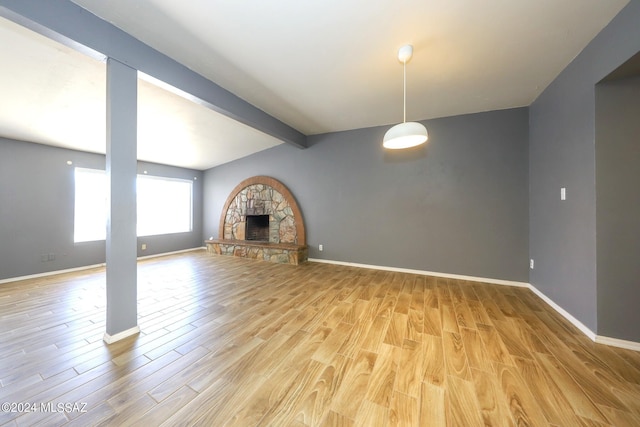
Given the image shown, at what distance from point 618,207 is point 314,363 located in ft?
9.44

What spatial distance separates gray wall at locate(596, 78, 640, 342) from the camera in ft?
5.88

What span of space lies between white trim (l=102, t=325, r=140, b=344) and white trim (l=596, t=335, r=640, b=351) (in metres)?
4.16

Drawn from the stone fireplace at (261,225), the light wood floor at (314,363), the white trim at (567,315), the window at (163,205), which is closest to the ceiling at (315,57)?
the window at (163,205)

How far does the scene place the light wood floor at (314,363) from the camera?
3.96ft

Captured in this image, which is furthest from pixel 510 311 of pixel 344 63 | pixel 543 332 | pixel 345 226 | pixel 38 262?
pixel 38 262

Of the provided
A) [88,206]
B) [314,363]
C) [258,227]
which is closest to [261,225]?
[258,227]

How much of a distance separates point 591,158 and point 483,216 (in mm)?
1583

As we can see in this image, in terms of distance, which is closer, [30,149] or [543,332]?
[543,332]

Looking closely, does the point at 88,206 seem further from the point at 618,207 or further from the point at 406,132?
the point at 618,207

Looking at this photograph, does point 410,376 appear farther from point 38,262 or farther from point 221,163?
point 221,163

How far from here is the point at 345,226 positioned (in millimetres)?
4422

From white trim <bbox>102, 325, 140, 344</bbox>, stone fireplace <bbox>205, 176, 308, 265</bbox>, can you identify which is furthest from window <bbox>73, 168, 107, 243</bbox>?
white trim <bbox>102, 325, 140, 344</bbox>

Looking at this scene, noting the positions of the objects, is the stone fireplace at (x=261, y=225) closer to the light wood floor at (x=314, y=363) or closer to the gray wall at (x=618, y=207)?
the light wood floor at (x=314, y=363)

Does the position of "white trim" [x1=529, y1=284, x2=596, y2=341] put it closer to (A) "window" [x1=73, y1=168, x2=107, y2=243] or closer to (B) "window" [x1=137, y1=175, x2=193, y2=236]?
(A) "window" [x1=73, y1=168, x2=107, y2=243]
